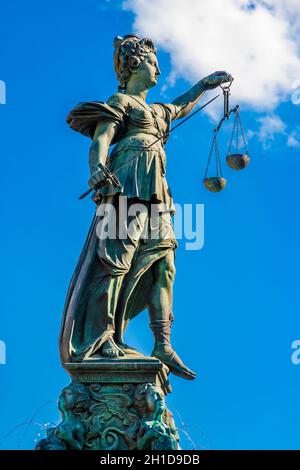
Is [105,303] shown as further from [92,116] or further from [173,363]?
[92,116]

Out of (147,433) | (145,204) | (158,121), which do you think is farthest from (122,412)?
(158,121)

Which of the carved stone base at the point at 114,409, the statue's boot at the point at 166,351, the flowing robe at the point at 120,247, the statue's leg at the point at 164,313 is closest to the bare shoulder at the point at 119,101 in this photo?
the flowing robe at the point at 120,247

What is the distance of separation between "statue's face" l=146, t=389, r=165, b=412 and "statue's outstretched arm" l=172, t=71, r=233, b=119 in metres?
4.88

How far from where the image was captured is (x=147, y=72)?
883 inches

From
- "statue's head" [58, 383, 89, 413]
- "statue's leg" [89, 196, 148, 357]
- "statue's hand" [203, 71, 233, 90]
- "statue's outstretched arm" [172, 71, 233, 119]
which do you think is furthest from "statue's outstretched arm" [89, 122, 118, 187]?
"statue's head" [58, 383, 89, 413]

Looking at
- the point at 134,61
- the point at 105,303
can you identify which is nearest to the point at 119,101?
the point at 134,61

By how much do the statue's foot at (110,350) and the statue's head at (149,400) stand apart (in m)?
0.65

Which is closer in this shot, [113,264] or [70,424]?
[70,424]

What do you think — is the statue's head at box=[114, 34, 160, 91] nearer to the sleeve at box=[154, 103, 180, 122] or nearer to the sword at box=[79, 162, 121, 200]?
the sleeve at box=[154, 103, 180, 122]

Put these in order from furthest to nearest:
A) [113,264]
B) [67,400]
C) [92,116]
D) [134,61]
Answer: [134,61], [92,116], [113,264], [67,400]

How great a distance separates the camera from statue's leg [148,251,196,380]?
816 inches

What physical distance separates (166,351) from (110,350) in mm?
921
